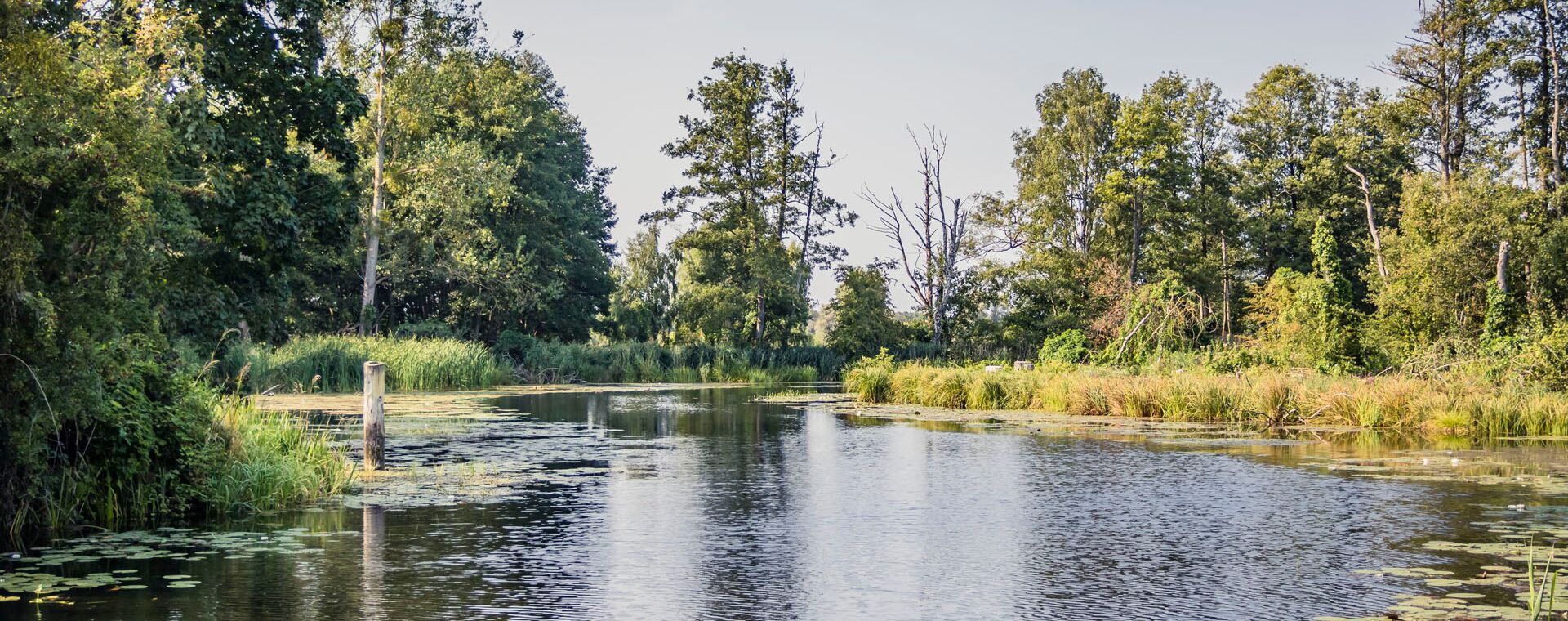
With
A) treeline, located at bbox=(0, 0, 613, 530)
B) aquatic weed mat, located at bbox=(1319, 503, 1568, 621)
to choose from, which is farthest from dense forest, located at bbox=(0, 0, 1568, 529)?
aquatic weed mat, located at bbox=(1319, 503, 1568, 621)

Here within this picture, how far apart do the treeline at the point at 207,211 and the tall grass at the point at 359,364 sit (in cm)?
530

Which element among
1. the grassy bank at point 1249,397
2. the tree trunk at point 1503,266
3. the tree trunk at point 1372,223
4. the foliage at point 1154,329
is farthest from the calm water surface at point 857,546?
the tree trunk at point 1372,223

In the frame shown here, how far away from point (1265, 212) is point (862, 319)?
721 inches

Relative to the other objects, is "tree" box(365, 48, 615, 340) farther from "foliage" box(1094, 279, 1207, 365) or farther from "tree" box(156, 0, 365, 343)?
"foliage" box(1094, 279, 1207, 365)

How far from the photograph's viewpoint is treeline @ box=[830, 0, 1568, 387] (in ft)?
123

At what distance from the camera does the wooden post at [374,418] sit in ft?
50.1

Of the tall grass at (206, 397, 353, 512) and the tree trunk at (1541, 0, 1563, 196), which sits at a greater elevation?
the tree trunk at (1541, 0, 1563, 196)

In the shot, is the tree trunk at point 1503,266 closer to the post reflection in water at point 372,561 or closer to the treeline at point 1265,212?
the treeline at point 1265,212

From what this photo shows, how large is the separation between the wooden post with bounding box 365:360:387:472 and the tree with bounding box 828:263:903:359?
4023 cm

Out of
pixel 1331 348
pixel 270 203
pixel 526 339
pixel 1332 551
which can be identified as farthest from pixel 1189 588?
pixel 526 339

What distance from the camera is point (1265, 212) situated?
185 ft

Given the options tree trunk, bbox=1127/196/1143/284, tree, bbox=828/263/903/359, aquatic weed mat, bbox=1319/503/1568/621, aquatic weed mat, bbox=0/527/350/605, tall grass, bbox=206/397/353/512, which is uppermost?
tree trunk, bbox=1127/196/1143/284

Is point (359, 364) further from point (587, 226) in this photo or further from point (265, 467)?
point (587, 226)

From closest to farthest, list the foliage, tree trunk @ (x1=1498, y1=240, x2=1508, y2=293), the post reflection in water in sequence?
the post reflection in water → the foliage → tree trunk @ (x1=1498, y1=240, x2=1508, y2=293)
